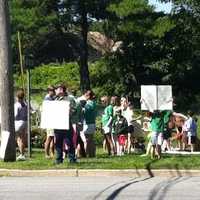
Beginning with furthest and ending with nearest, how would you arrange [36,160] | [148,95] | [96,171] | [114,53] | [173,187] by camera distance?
[114,53] → [148,95] → [36,160] → [96,171] → [173,187]

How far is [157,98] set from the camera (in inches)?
763

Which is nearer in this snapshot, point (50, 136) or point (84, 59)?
point (50, 136)

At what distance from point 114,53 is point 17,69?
578 centimetres

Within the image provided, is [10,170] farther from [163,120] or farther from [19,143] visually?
[163,120]

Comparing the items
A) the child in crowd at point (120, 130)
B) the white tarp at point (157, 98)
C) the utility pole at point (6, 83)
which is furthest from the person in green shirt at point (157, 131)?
the utility pole at point (6, 83)

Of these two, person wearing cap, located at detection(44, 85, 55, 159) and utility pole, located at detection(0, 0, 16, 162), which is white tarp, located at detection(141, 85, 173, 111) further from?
utility pole, located at detection(0, 0, 16, 162)

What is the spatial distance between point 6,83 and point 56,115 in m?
1.62

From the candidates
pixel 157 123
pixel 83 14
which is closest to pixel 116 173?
pixel 157 123

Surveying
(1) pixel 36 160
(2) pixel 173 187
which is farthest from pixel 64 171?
(2) pixel 173 187

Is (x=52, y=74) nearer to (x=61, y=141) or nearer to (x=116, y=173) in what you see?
(x=61, y=141)

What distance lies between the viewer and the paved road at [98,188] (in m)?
12.8

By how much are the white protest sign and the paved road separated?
1.54 m

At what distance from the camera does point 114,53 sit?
46188 mm

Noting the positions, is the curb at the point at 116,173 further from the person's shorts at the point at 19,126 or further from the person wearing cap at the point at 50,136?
the person's shorts at the point at 19,126
